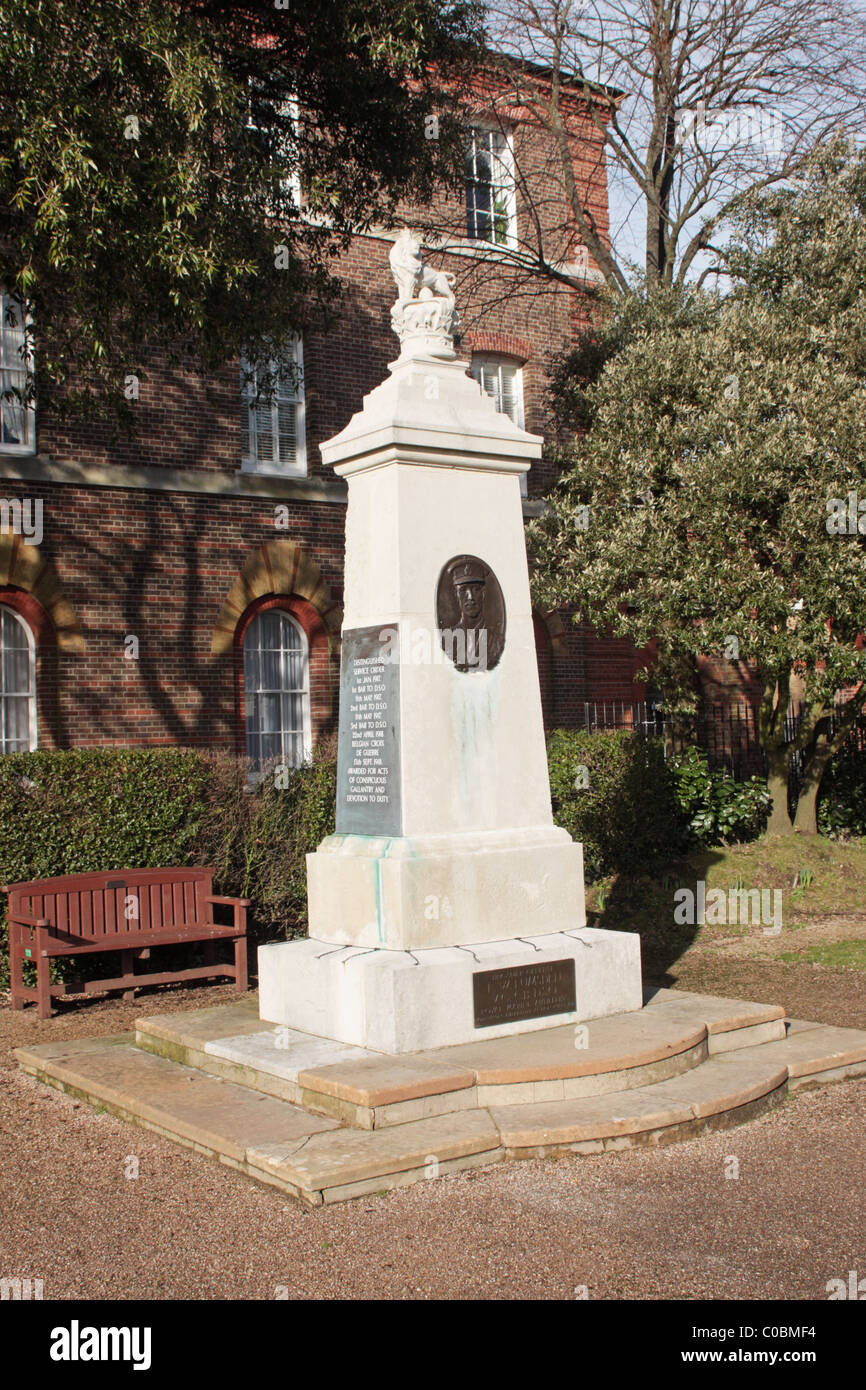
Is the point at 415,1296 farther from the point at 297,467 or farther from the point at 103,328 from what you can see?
the point at 297,467

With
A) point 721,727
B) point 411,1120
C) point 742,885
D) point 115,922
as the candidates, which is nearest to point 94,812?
point 115,922

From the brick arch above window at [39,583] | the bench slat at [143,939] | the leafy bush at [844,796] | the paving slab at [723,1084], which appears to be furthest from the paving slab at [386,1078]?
the leafy bush at [844,796]

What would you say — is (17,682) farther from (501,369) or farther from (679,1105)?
(679,1105)

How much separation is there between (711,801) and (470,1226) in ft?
35.5

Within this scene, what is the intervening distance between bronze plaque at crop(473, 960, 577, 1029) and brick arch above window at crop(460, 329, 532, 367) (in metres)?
13.5

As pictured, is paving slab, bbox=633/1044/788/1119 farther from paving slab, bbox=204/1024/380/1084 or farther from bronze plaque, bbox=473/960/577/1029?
paving slab, bbox=204/1024/380/1084

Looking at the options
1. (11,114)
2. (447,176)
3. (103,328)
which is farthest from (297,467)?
(11,114)

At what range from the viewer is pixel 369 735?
7352 millimetres

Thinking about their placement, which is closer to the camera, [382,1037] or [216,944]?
[382,1037]

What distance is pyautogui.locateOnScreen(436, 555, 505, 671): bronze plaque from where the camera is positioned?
288 inches

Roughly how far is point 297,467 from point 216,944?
774 centimetres

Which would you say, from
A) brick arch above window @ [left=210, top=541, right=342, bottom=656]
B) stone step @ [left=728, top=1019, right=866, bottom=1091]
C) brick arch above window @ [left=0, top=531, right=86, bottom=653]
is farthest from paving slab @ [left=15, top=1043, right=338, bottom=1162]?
brick arch above window @ [left=210, top=541, right=342, bottom=656]

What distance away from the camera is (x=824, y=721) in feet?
53.5

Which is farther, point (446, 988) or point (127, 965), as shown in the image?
point (127, 965)
